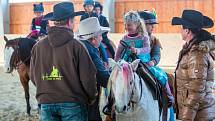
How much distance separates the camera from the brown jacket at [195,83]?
343 cm

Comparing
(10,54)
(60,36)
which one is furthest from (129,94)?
(10,54)

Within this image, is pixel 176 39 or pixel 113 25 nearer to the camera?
pixel 176 39

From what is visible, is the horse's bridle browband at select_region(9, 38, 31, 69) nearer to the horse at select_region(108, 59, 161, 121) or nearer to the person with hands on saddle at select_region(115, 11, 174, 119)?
the person with hands on saddle at select_region(115, 11, 174, 119)

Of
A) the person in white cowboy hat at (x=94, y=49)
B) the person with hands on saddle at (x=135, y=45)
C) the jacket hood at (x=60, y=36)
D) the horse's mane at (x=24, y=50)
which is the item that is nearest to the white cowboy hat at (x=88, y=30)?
the person in white cowboy hat at (x=94, y=49)

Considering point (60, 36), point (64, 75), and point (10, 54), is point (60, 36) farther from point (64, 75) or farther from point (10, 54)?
point (10, 54)

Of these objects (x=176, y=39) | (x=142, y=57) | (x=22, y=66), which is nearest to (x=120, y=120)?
(x=142, y=57)

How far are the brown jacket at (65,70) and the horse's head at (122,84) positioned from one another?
181 millimetres

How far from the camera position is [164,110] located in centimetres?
401

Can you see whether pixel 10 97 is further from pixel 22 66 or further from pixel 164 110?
pixel 164 110

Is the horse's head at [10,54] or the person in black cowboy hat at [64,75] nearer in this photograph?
the person in black cowboy hat at [64,75]

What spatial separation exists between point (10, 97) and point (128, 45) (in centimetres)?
511

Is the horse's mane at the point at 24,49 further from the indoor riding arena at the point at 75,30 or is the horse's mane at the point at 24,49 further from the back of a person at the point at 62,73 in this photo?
the back of a person at the point at 62,73

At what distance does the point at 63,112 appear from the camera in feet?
10.7

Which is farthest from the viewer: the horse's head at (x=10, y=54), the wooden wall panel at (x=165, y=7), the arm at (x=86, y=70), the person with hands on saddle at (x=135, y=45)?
the wooden wall panel at (x=165, y=7)
